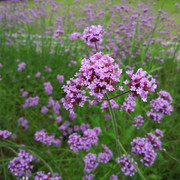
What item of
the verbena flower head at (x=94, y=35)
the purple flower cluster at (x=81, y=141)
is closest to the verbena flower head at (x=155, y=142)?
the purple flower cluster at (x=81, y=141)

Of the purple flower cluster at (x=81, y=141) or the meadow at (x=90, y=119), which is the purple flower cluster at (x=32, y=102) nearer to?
the meadow at (x=90, y=119)

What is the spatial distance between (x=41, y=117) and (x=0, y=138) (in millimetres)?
724

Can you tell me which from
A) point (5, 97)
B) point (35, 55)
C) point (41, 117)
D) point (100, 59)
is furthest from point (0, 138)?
point (35, 55)

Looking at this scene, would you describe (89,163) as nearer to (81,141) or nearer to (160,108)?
(81,141)

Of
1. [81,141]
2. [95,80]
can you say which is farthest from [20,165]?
[95,80]

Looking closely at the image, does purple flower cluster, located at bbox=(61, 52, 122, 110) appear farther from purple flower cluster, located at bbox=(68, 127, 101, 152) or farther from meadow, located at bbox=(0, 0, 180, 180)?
purple flower cluster, located at bbox=(68, 127, 101, 152)

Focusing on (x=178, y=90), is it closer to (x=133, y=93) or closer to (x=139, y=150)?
(x=139, y=150)

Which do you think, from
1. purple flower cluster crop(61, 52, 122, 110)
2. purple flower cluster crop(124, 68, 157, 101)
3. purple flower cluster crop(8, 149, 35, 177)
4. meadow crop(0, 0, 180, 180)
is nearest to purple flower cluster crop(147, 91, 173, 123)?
meadow crop(0, 0, 180, 180)

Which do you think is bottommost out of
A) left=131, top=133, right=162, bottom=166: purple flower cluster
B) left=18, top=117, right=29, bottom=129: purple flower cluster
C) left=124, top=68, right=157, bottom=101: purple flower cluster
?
left=131, top=133, right=162, bottom=166: purple flower cluster

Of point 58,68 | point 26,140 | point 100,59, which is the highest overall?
point 58,68

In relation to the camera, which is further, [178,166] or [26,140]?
[26,140]

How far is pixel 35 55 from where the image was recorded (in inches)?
113

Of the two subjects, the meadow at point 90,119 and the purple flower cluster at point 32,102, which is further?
the purple flower cluster at point 32,102

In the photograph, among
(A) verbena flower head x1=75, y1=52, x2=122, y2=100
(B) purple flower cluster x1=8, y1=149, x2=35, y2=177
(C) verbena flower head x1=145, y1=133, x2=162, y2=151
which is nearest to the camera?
(A) verbena flower head x1=75, y1=52, x2=122, y2=100
